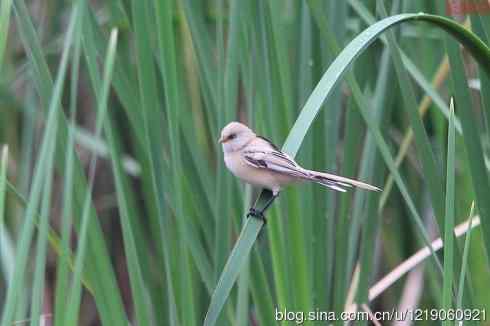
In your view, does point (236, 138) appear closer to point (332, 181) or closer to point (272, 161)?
point (272, 161)

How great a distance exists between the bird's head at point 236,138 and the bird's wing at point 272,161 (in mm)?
39

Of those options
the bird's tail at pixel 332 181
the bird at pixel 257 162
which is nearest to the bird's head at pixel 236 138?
the bird at pixel 257 162

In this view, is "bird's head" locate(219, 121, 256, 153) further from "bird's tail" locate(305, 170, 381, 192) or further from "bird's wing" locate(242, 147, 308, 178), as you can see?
"bird's tail" locate(305, 170, 381, 192)

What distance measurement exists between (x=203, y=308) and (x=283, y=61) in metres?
0.86

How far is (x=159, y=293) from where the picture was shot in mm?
2111

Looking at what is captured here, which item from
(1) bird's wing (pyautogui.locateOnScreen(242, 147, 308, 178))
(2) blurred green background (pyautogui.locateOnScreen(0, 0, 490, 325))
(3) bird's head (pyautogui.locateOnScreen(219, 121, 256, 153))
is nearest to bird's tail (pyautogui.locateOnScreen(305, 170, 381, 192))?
(1) bird's wing (pyautogui.locateOnScreen(242, 147, 308, 178))

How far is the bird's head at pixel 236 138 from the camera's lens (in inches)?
68.9

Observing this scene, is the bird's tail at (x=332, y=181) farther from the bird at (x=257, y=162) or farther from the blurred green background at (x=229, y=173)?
the blurred green background at (x=229, y=173)

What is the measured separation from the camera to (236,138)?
179 centimetres

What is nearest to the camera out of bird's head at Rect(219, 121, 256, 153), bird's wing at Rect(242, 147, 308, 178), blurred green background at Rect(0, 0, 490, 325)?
blurred green background at Rect(0, 0, 490, 325)

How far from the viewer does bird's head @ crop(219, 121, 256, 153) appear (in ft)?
5.74

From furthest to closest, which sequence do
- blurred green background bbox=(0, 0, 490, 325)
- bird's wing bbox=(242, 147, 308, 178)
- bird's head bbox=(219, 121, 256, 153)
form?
1. bird's head bbox=(219, 121, 256, 153)
2. bird's wing bbox=(242, 147, 308, 178)
3. blurred green background bbox=(0, 0, 490, 325)

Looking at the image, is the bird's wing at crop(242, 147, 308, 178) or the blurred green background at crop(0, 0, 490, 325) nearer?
the blurred green background at crop(0, 0, 490, 325)

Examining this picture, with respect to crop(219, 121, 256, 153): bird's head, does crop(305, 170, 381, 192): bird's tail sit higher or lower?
lower
